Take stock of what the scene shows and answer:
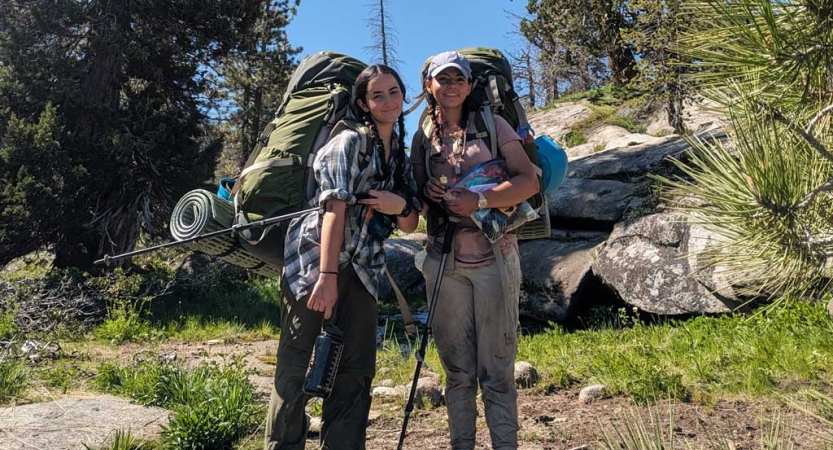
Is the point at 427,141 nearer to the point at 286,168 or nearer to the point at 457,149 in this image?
the point at 457,149

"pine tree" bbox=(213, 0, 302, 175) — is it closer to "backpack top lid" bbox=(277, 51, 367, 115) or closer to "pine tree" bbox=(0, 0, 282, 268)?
"pine tree" bbox=(0, 0, 282, 268)

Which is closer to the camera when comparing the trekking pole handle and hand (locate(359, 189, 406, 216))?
hand (locate(359, 189, 406, 216))

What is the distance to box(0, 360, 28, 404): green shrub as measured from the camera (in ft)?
15.1

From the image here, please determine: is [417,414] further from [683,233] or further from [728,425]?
[683,233]

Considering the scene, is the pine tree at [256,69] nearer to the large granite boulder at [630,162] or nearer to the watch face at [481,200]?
the large granite boulder at [630,162]

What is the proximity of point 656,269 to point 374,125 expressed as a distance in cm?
582

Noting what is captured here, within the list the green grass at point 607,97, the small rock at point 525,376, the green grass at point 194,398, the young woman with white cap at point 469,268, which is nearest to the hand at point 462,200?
the young woman with white cap at point 469,268

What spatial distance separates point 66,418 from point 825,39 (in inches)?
171

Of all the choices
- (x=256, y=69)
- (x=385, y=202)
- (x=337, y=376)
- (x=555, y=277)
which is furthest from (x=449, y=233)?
(x=256, y=69)

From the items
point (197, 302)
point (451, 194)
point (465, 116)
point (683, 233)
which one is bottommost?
point (197, 302)

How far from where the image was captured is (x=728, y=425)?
3.83 meters

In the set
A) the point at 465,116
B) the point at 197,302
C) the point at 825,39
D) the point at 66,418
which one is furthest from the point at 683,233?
the point at 197,302

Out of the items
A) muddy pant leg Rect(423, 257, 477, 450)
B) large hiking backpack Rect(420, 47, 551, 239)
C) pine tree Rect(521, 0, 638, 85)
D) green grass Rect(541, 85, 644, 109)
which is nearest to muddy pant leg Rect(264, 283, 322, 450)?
muddy pant leg Rect(423, 257, 477, 450)

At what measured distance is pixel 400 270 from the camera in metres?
12.5
